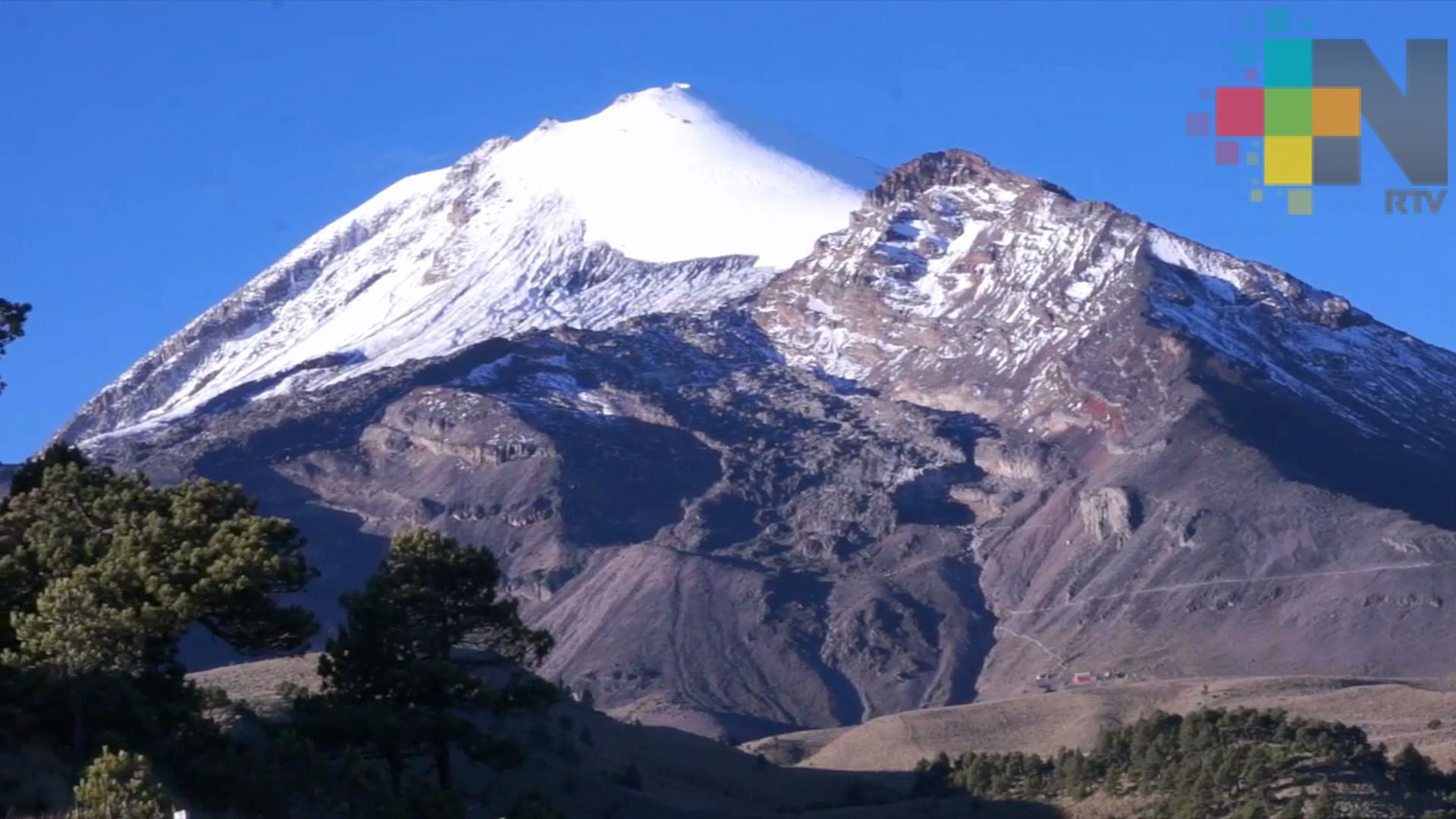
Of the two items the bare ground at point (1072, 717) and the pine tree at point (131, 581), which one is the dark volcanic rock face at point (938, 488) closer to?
the bare ground at point (1072, 717)

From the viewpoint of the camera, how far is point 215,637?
36781mm

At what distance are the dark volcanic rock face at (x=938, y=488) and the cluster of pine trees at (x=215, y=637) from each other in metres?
73.8

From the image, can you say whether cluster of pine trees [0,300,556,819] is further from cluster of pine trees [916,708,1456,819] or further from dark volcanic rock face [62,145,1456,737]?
dark volcanic rock face [62,145,1456,737]

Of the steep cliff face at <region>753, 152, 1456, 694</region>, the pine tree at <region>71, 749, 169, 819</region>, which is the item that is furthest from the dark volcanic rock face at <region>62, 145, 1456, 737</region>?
the pine tree at <region>71, 749, 169, 819</region>

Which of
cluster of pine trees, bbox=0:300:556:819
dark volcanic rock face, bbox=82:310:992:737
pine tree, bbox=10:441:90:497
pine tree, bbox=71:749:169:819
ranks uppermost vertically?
dark volcanic rock face, bbox=82:310:992:737

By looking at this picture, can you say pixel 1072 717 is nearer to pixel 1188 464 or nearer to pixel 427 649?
pixel 427 649

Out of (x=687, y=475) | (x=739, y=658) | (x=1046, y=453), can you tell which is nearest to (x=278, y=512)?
(x=687, y=475)

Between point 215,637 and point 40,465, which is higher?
point 40,465

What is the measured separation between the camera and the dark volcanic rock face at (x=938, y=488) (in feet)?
420

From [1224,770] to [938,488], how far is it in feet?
383

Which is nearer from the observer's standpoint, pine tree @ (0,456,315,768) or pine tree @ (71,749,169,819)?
pine tree @ (71,749,169,819)

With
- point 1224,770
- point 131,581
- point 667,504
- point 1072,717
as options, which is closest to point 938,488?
point 667,504

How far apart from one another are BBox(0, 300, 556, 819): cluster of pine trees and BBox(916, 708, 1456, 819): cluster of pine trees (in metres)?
17.8

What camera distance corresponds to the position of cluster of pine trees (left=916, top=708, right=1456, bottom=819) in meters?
51.4
